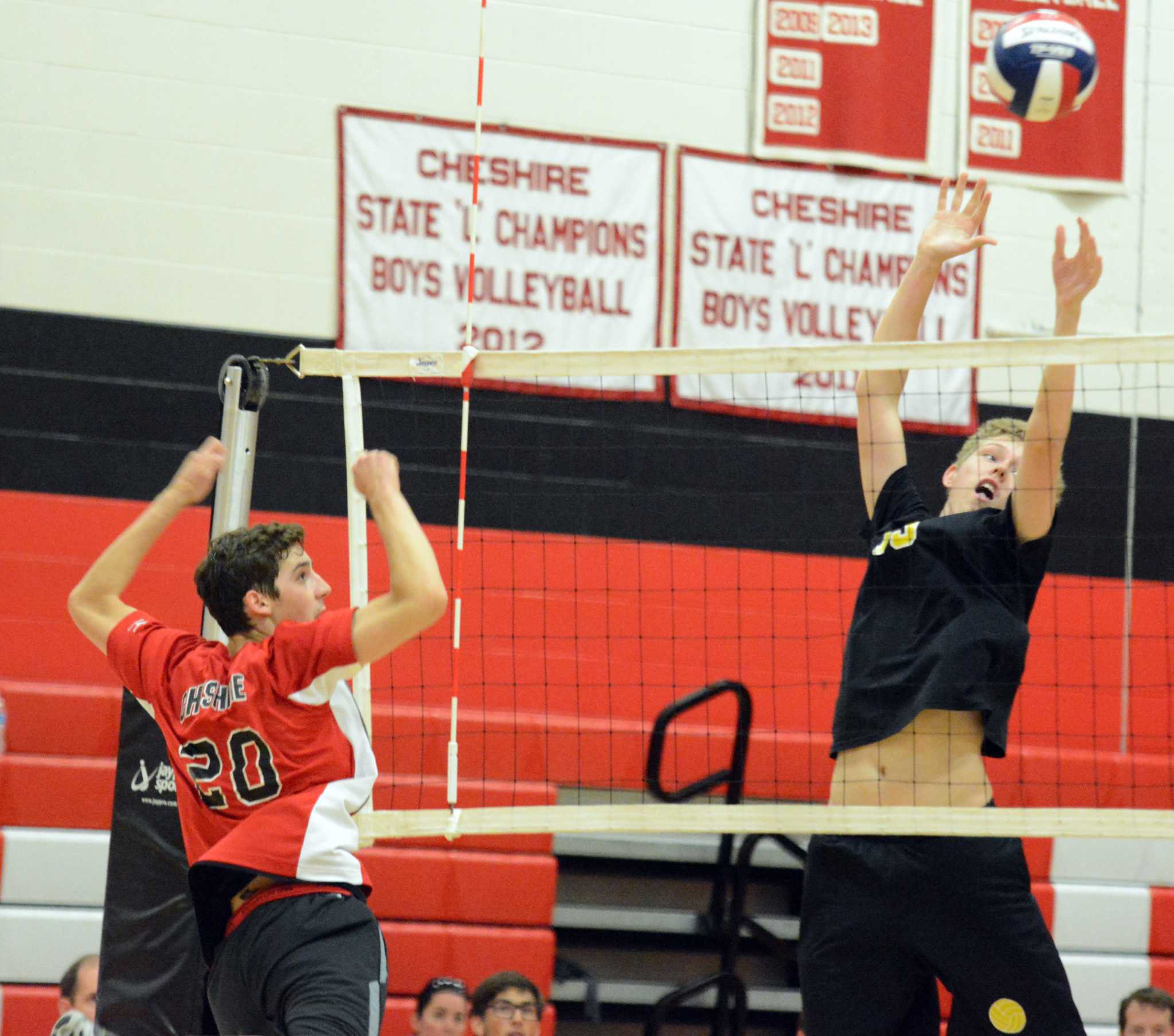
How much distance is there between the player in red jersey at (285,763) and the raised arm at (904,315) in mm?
1270

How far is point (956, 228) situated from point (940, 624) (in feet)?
3.65

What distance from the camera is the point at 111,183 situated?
763cm

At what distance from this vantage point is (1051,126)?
28.5 feet

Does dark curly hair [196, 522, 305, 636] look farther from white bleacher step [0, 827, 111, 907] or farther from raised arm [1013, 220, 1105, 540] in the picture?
white bleacher step [0, 827, 111, 907]

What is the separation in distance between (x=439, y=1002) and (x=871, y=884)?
2965mm

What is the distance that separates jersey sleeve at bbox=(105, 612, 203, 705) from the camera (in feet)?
12.8

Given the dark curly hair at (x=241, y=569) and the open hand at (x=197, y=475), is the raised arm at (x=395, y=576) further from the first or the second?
the open hand at (x=197, y=475)

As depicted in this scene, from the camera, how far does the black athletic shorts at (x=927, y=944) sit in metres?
3.54

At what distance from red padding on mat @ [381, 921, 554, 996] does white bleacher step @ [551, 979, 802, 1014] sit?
4.5 inches

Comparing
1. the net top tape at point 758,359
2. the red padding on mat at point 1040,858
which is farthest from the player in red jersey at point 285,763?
the red padding on mat at point 1040,858

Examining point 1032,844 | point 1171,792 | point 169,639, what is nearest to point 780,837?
point 1032,844

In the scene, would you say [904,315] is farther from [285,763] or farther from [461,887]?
[461,887]

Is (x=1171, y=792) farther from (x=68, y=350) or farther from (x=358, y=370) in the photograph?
(x=68, y=350)

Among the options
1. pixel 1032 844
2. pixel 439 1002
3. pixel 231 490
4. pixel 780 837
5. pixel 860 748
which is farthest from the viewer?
pixel 1032 844
